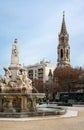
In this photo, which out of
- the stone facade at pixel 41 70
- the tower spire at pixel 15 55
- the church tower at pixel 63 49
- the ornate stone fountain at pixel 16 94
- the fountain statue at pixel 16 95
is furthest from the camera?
the stone facade at pixel 41 70

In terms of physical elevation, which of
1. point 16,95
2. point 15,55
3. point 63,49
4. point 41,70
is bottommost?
point 16,95

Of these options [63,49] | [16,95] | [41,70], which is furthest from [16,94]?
[41,70]

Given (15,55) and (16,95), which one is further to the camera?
(15,55)

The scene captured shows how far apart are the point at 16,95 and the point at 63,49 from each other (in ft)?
364

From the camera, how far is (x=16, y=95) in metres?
25.7

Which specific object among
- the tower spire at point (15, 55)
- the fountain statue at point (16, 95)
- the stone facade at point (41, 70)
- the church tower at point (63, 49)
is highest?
the church tower at point (63, 49)

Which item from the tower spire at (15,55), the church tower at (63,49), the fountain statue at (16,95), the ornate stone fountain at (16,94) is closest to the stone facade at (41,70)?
the church tower at (63,49)

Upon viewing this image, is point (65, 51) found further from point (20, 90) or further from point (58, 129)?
point (58, 129)

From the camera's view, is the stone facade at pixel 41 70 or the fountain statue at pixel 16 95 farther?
the stone facade at pixel 41 70

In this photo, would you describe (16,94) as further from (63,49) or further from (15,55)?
(63,49)

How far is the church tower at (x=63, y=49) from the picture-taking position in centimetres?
13399

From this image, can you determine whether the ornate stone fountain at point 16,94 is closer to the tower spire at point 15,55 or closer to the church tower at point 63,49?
the tower spire at point 15,55

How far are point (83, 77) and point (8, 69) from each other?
211ft

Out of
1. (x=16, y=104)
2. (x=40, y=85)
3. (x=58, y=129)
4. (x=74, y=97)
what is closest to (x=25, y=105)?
(x=16, y=104)
